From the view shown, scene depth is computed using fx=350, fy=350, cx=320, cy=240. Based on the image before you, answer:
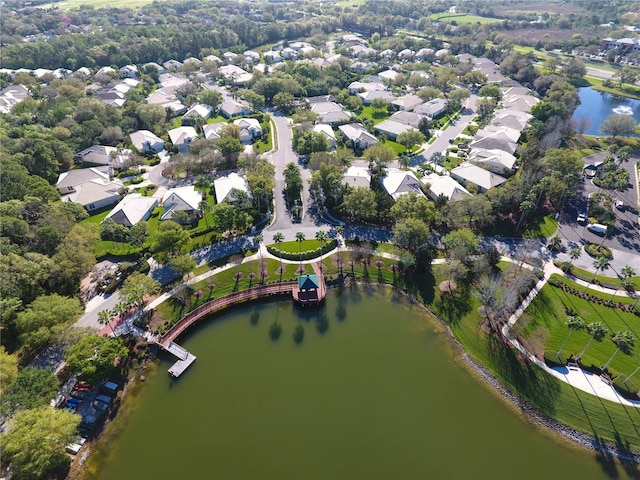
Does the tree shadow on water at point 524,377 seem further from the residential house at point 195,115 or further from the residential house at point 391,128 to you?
the residential house at point 195,115

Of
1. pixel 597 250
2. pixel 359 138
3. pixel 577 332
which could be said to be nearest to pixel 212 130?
pixel 359 138

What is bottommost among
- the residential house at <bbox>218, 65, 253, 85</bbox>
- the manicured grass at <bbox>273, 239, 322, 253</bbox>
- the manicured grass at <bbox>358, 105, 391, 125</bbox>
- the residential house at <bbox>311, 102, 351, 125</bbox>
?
the manicured grass at <bbox>273, 239, 322, 253</bbox>

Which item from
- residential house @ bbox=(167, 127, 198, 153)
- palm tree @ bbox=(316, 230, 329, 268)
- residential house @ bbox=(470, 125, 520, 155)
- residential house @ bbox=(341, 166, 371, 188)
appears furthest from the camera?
residential house @ bbox=(167, 127, 198, 153)

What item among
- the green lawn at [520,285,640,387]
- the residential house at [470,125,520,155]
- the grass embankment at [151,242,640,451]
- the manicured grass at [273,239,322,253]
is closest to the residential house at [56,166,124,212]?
the grass embankment at [151,242,640,451]

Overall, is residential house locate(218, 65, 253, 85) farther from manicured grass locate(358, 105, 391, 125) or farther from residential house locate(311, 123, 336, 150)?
residential house locate(311, 123, 336, 150)

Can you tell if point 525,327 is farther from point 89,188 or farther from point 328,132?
point 89,188

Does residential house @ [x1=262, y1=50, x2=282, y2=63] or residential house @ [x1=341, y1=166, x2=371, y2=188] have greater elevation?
residential house @ [x1=262, y1=50, x2=282, y2=63]
